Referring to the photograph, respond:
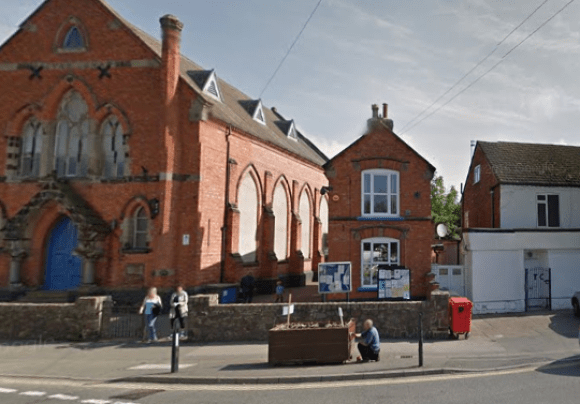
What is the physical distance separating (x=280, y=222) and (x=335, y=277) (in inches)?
494

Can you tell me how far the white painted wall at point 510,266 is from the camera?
18656 mm

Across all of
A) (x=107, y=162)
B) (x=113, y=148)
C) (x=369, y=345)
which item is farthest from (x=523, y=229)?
(x=107, y=162)

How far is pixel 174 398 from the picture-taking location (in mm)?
9195

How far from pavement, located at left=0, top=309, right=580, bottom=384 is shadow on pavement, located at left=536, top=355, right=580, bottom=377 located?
127mm

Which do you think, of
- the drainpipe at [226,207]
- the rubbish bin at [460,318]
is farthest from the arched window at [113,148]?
the rubbish bin at [460,318]

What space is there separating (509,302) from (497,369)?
8.95 m

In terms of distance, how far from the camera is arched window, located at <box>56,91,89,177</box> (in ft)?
70.3

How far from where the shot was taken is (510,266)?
19000mm

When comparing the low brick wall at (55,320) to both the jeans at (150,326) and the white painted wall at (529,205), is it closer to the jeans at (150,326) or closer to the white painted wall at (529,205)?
the jeans at (150,326)

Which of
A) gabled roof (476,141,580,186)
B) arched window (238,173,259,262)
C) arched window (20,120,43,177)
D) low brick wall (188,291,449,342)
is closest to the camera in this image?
low brick wall (188,291,449,342)

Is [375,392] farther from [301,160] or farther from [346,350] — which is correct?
[301,160]

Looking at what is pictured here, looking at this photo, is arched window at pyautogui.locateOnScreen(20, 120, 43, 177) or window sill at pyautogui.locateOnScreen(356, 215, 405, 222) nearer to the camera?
window sill at pyautogui.locateOnScreen(356, 215, 405, 222)

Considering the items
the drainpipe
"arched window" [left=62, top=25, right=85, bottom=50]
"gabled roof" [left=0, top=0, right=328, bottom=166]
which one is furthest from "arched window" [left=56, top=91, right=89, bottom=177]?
the drainpipe

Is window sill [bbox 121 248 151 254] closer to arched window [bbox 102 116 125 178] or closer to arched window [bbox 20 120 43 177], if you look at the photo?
arched window [bbox 102 116 125 178]
